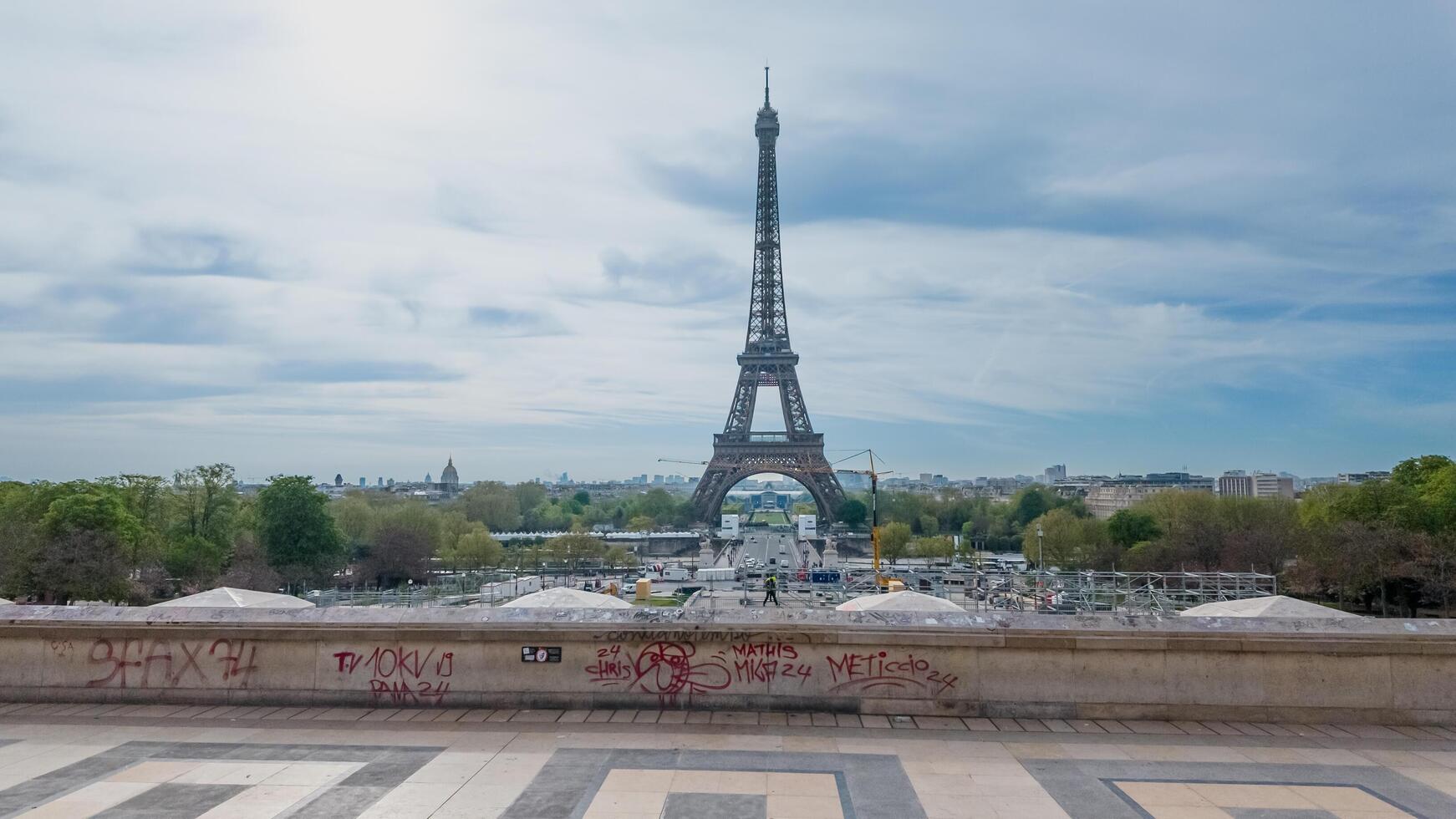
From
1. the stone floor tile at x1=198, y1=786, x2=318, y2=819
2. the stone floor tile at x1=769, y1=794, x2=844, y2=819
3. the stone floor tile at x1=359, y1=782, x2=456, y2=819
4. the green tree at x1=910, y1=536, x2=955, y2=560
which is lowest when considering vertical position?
the green tree at x1=910, y1=536, x2=955, y2=560

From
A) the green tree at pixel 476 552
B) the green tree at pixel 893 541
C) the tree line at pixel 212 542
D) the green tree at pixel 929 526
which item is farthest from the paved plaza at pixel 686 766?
the green tree at pixel 929 526

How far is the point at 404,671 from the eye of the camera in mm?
9781

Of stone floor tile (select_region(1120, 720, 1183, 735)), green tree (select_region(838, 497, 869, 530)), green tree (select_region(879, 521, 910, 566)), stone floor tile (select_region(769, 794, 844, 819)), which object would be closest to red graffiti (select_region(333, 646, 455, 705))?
stone floor tile (select_region(769, 794, 844, 819))

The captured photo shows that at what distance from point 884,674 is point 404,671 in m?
5.11

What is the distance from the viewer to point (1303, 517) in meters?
61.8

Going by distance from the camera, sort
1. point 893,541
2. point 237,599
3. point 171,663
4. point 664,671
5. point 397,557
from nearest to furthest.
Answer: point 664,671 < point 171,663 < point 237,599 < point 397,557 < point 893,541

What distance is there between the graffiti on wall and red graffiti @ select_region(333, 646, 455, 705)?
1628 millimetres

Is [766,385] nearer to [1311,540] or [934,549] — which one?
[934,549]

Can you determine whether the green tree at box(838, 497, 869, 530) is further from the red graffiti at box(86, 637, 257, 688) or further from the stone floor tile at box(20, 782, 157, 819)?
the stone floor tile at box(20, 782, 157, 819)

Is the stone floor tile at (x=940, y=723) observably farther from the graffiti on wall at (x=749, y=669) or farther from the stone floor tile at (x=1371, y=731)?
the stone floor tile at (x=1371, y=731)

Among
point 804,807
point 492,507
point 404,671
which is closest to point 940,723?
point 804,807

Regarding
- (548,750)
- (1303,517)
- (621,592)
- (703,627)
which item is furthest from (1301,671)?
(1303,517)

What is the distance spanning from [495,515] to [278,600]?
114525 millimetres

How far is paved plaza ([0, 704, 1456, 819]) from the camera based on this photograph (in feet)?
22.6
